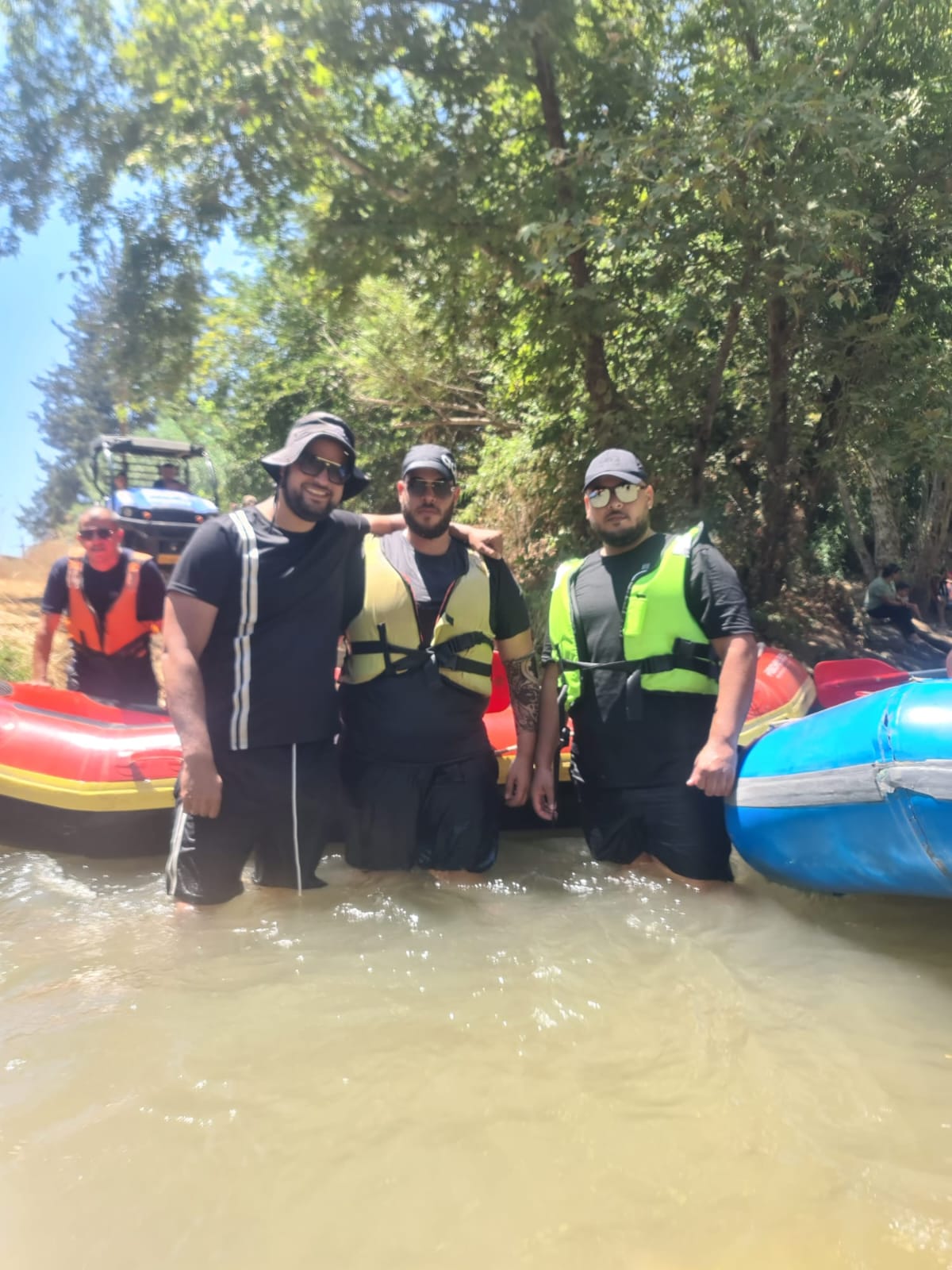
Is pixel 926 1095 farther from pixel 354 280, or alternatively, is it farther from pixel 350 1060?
pixel 354 280

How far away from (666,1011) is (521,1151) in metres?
0.69

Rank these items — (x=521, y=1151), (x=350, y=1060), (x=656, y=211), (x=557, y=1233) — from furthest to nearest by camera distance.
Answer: (x=656, y=211), (x=350, y=1060), (x=521, y=1151), (x=557, y=1233)

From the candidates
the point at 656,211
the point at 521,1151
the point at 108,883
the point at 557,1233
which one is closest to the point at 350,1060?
the point at 521,1151

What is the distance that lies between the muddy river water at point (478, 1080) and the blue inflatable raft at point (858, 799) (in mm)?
257

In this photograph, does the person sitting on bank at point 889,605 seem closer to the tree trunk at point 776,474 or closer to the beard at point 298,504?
the tree trunk at point 776,474

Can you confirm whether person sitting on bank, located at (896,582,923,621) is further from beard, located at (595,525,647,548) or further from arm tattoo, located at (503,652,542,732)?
arm tattoo, located at (503,652,542,732)

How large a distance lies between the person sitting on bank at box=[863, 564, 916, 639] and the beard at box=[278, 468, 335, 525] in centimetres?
944

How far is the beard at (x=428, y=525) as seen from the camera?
288 centimetres

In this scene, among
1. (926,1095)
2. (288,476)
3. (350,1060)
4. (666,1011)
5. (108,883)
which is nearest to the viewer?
(926,1095)

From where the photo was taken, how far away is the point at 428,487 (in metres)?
2.83

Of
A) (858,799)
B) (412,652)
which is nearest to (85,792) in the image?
(412,652)

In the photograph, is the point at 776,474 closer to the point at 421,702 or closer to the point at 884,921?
the point at 884,921

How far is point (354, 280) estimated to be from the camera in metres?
6.61

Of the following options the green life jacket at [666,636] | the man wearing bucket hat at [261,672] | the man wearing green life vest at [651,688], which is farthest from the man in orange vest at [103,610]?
the green life jacket at [666,636]
